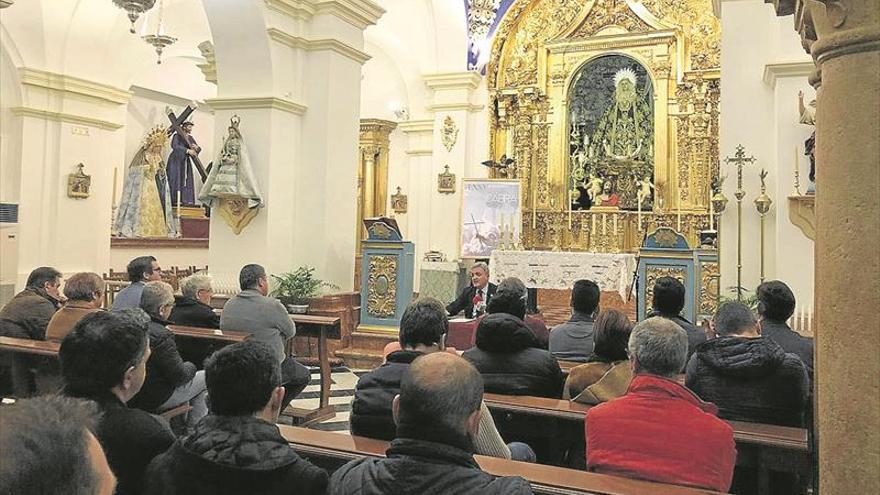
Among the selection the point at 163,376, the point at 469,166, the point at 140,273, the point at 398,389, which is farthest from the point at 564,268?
the point at 398,389

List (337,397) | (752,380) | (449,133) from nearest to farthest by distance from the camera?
(752,380) < (337,397) < (449,133)

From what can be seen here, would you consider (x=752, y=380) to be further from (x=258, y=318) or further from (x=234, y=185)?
(x=234, y=185)

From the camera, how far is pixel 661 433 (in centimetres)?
219

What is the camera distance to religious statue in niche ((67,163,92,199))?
35.5 ft

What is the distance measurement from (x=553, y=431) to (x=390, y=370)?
0.92 m

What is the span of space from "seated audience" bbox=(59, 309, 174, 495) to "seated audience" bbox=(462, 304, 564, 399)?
5.17ft

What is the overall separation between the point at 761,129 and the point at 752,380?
5.84 meters

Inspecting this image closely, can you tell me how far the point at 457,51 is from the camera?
12586mm

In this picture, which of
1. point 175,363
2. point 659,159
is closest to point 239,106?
point 175,363

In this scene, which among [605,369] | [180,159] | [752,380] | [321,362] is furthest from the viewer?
[180,159]

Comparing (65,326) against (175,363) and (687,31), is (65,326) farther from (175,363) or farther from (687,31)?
(687,31)

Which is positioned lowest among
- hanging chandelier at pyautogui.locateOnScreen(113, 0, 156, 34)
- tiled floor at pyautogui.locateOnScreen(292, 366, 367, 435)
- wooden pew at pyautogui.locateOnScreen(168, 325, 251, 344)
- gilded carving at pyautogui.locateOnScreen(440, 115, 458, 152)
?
tiled floor at pyautogui.locateOnScreen(292, 366, 367, 435)

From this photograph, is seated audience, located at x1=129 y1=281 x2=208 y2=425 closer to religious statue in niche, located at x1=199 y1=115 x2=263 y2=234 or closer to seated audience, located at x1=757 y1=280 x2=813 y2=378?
seated audience, located at x1=757 y1=280 x2=813 y2=378

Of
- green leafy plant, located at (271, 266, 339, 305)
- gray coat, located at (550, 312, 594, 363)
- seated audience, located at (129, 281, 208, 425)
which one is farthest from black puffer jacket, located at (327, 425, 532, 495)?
green leafy plant, located at (271, 266, 339, 305)
